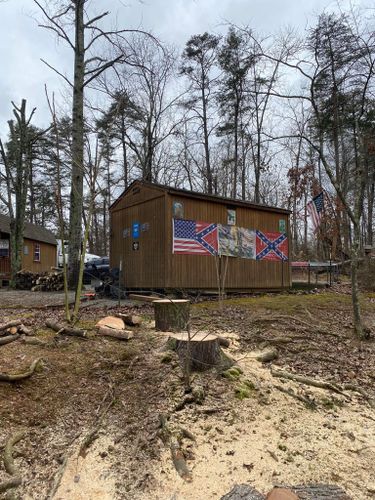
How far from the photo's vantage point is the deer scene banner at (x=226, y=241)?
1152cm

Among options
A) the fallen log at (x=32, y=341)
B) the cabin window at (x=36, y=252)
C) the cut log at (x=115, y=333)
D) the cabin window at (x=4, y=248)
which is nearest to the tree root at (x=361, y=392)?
the cut log at (x=115, y=333)

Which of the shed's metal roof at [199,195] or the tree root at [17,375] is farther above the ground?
the shed's metal roof at [199,195]

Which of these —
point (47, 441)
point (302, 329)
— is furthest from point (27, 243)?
point (47, 441)

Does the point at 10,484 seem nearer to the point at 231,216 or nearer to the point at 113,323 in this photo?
the point at 113,323

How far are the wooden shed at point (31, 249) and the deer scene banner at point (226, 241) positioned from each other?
13.9 meters

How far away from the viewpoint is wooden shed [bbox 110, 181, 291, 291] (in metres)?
11.4

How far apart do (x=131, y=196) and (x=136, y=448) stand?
10362mm

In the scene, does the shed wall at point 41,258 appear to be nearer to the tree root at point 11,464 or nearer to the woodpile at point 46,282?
the woodpile at point 46,282

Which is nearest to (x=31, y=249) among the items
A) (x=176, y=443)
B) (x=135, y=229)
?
(x=135, y=229)

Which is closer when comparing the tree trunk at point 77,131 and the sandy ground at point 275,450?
the sandy ground at point 275,450

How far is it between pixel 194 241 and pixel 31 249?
18.9 m

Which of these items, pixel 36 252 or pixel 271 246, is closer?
pixel 271 246

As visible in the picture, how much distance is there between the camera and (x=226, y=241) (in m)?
12.5

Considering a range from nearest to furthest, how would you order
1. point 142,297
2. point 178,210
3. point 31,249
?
point 142,297, point 178,210, point 31,249
